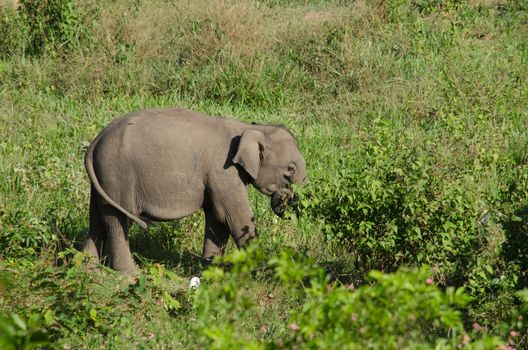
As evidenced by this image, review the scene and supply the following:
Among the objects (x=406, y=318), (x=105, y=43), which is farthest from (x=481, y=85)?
(x=406, y=318)

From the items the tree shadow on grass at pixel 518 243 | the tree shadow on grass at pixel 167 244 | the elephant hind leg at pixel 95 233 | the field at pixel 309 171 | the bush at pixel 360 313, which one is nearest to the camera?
the bush at pixel 360 313

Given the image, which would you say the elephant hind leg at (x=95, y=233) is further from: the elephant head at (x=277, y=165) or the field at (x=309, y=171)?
the elephant head at (x=277, y=165)

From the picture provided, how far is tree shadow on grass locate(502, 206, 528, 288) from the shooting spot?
6.47m

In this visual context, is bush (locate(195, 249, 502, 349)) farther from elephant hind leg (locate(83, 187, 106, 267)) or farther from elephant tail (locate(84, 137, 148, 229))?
elephant hind leg (locate(83, 187, 106, 267))

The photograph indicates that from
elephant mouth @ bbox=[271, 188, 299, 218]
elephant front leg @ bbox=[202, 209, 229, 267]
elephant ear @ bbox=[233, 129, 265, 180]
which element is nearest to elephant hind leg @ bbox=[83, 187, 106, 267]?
elephant front leg @ bbox=[202, 209, 229, 267]

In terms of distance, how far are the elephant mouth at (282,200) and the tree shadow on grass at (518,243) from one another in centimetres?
165

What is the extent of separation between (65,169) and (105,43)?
140 inches

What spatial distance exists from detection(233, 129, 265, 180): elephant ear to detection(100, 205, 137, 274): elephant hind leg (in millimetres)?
894

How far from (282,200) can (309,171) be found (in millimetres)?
1575

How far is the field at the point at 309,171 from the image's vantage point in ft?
14.7

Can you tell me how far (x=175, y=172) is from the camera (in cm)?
727

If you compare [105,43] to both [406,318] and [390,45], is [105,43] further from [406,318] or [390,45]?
[406,318]

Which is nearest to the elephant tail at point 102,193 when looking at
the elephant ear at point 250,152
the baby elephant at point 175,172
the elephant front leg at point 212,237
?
the baby elephant at point 175,172

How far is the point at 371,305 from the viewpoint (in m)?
3.97
